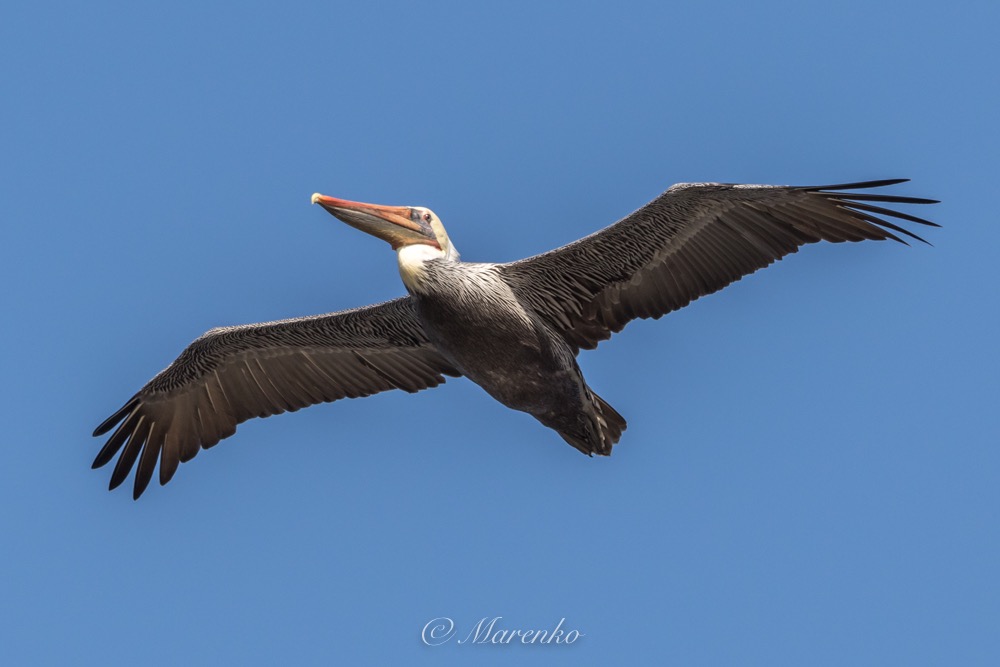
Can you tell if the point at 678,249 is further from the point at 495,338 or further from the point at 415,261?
the point at 415,261

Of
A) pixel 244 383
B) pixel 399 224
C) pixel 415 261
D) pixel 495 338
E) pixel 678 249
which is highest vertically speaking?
pixel 678 249

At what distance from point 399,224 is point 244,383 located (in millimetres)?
2460

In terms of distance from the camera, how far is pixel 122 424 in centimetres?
1250

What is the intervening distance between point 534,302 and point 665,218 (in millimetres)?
1256

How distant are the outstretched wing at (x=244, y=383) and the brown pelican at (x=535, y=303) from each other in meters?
0.02

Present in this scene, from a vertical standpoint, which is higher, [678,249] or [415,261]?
[678,249]

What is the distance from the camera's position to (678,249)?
447 inches

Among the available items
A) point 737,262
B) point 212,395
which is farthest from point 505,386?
point 212,395

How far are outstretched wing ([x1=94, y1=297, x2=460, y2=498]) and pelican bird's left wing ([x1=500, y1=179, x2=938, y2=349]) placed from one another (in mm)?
1469

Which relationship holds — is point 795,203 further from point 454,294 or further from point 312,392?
point 312,392

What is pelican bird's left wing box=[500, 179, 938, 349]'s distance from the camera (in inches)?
433

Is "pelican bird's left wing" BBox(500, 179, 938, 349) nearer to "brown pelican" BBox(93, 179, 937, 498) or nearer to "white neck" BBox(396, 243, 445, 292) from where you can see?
"brown pelican" BBox(93, 179, 937, 498)

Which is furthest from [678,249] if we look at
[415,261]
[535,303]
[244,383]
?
[244,383]

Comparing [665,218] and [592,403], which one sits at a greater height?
[665,218]
